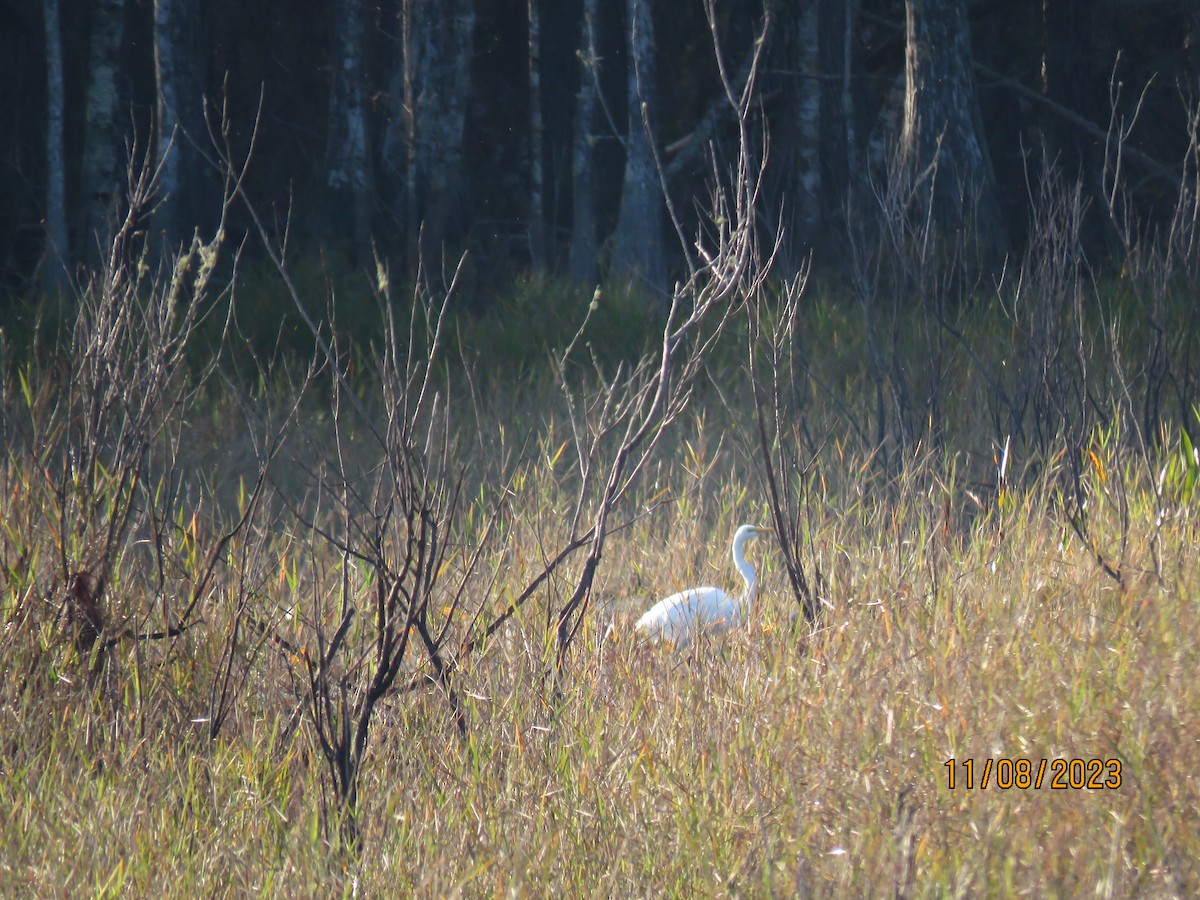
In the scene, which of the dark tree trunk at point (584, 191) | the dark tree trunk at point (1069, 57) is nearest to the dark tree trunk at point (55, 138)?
the dark tree trunk at point (584, 191)

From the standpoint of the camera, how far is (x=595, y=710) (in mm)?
2594

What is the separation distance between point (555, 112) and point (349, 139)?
11.4 feet

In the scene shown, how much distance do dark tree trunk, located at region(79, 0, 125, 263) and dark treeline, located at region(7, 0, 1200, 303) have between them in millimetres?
19

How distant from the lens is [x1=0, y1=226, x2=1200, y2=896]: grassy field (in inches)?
78.1

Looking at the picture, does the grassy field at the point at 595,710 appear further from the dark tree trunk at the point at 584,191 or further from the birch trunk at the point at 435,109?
the dark tree trunk at the point at 584,191

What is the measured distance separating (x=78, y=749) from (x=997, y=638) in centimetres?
180

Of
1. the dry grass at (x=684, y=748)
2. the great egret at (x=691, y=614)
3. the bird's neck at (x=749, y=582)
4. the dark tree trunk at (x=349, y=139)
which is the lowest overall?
the bird's neck at (x=749, y=582)

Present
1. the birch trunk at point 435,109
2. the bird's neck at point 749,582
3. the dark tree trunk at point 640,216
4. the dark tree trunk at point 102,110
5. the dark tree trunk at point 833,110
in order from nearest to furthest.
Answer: the bird's neck at point 749,582, the dark tree trunk at point 102,110, the birch trunk at point 435,109, the dark tree trunk at point 640,216, the dark tree trunk at point 833,110

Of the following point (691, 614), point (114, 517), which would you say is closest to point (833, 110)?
point (691, 614)

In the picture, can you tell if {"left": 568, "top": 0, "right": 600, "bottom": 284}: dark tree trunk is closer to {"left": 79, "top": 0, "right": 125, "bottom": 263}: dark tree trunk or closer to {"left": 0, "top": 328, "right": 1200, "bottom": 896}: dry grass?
{"left": 79, "top": 0, "right": 125, "bottom": 263}: dark tree trunk

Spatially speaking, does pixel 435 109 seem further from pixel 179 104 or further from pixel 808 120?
pixel 808 120

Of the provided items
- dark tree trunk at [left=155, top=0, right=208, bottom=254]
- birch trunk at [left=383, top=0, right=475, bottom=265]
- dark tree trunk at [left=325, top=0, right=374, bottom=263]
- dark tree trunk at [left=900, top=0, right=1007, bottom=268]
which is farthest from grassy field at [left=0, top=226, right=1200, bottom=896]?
dark tree trunk at [left=325, top=0, right=374, bottom=263]
